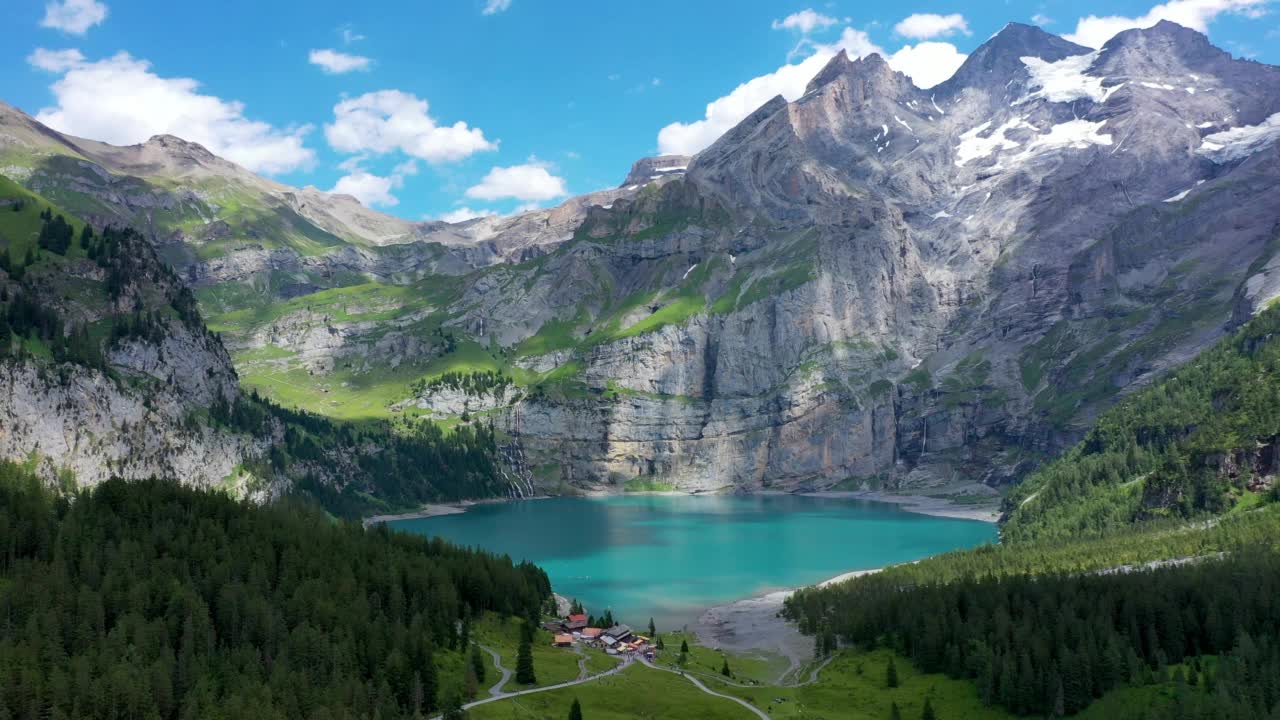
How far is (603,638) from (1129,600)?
5371cm

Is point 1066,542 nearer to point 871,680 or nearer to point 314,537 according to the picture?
point 871,680

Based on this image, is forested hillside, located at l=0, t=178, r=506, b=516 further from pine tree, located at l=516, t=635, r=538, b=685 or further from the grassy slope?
pine tree, located at l=516, t=635, r=538, b=685

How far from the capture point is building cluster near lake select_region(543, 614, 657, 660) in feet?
329

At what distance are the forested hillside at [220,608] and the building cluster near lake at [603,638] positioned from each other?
4.15 m

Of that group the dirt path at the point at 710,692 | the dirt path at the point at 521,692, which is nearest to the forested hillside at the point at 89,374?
the dirt path at the point at 521,692

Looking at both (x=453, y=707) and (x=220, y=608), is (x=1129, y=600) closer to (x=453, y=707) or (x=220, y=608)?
(x=453, y=707)

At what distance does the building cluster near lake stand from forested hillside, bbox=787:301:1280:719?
2089cm

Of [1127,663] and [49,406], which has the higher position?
[49,406]

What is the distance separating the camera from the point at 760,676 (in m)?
97.9

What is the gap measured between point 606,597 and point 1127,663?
3086 inches

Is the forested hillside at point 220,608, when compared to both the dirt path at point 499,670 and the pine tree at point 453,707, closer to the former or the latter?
the pine tree at point 453,707

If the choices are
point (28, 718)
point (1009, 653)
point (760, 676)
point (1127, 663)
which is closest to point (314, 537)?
point (28, 718)

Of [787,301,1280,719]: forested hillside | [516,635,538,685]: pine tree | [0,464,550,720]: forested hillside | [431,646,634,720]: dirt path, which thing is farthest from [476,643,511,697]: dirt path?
[787,301,1280,719]: forested hillside

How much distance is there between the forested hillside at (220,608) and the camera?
68312 millimetres
